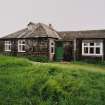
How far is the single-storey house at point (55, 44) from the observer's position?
29.9 meters

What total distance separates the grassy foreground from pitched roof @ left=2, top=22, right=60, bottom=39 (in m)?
17.3

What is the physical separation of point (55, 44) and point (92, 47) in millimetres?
5397

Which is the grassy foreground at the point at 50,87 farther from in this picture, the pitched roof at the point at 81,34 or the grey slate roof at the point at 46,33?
the grey slate roof at the point at 46,33

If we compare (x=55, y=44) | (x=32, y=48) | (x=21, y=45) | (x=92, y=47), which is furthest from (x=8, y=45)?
(x=92, y=47)

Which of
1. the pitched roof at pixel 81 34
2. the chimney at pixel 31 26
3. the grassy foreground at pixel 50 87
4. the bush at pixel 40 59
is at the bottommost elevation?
the grassy foreground at pixel 50 87

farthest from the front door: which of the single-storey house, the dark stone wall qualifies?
the dark stone wall

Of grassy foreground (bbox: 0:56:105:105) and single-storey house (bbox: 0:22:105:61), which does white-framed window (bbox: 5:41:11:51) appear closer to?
single-storey house (bbox: 0:22:105:61)

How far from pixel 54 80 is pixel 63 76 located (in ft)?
3.87

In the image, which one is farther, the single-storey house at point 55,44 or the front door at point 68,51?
the front door at point 68,51

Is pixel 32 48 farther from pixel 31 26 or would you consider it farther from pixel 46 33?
pixel 31 26

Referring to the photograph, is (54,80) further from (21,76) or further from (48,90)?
(21,76)

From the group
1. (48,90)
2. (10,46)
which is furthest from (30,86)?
(10,46)

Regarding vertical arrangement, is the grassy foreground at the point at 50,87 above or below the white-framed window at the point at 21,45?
below

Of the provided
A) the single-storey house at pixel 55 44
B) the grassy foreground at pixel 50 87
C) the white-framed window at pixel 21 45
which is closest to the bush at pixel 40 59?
the single-storey house at pixel 55 44
